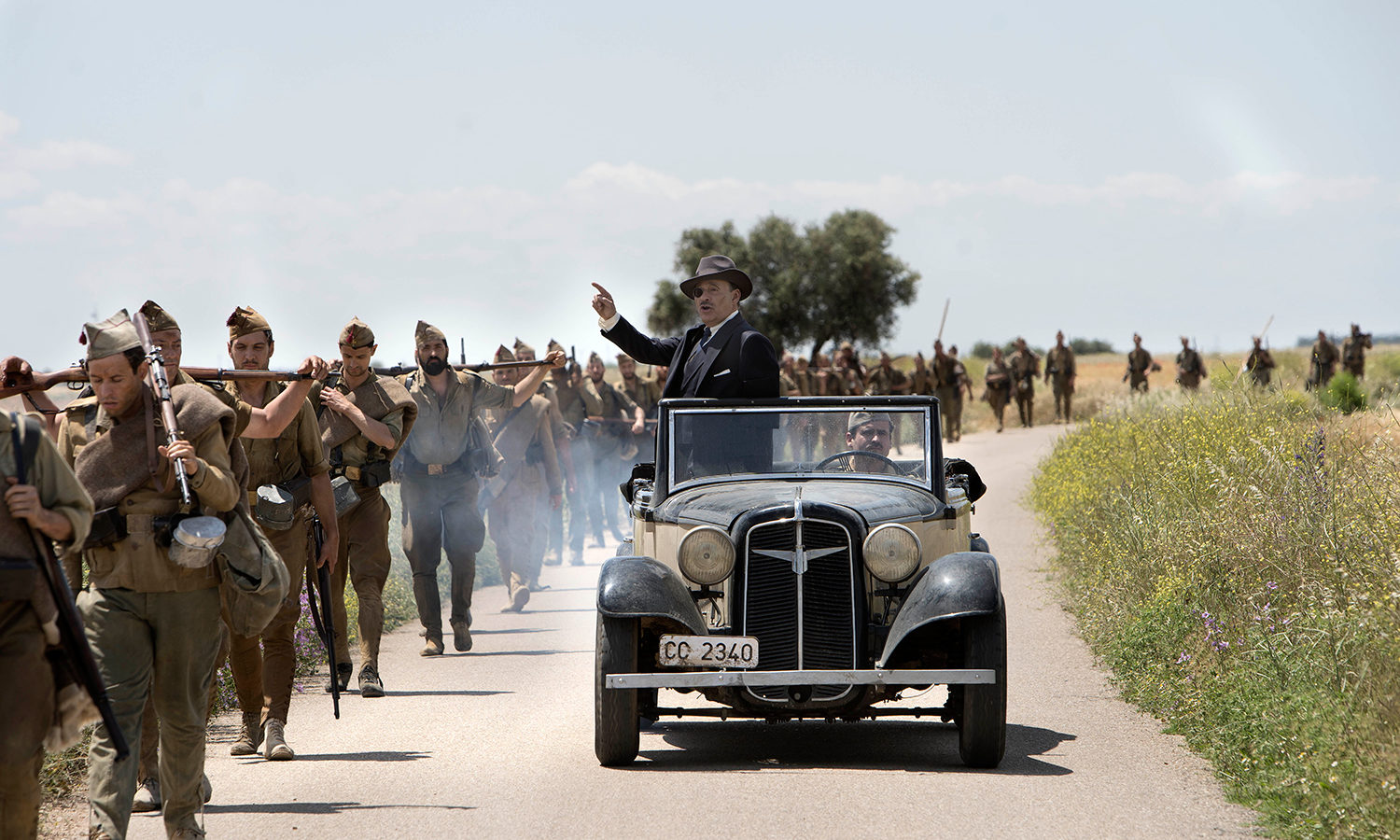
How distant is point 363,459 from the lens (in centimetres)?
909

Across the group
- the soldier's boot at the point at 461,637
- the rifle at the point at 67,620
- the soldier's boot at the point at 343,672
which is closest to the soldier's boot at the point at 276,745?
the soldier's boot at the point at 343,672

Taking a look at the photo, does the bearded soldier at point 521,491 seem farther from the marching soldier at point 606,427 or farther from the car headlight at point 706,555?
the car headlight at point 706,555

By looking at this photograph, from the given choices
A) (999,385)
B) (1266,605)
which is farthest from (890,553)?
(999,385)

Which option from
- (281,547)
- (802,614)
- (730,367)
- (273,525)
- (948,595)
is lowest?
(802,614)

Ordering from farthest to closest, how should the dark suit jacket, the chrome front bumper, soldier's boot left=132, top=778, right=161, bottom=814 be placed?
the dark suit jacket < the chrome front bumper < soldier's boot left=132, top=778, right=161, bottom=814

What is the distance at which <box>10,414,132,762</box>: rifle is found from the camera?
448cm

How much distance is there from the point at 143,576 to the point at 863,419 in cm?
380

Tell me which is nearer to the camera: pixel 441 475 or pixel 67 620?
pixel 67 620

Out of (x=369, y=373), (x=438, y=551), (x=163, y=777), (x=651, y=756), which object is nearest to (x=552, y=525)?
(x=438, y=551)

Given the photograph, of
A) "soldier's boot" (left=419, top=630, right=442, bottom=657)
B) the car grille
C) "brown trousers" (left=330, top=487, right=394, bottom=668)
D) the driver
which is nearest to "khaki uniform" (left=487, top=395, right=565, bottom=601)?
"soldier's boot" (left=419, top=630, right=442, bottom=657)

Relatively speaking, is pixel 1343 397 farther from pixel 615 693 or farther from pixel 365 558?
pixel 615 693

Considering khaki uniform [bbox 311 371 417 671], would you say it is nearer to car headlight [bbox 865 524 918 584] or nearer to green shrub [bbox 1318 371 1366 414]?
car headlight [bbox 865 524 918 584]

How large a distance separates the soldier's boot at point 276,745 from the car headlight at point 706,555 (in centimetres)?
210

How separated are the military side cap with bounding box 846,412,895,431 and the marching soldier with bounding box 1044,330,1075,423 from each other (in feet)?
103
